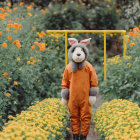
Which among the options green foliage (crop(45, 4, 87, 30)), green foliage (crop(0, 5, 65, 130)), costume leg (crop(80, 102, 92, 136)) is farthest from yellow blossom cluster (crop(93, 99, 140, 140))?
green foliage (crop(45, 4, 87, 30))

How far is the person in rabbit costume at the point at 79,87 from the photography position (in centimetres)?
332

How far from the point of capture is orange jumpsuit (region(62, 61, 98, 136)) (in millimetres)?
3334

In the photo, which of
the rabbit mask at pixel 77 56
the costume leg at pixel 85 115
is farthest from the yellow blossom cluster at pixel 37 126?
the rabbit mask at pixel 77 56

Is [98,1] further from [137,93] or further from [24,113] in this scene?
[24,113]

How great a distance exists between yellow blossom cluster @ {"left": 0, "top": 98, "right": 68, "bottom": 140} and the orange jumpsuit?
0.25 m

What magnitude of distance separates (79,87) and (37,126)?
92cm

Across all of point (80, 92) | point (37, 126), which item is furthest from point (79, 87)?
point (37, 126)

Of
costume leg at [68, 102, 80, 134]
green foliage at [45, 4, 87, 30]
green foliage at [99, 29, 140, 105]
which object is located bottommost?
costume leg at [68, 102, 80, 134]

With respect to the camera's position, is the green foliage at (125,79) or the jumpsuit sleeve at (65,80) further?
the green foliage at (125,79)

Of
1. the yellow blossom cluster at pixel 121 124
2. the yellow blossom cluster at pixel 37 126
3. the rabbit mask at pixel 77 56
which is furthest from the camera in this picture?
the rabbit mask at pixel 77 56

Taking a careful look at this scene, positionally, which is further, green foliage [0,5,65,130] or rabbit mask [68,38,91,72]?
green foliage [0,5,65,130]

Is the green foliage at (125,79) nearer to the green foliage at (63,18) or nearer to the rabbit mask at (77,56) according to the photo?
the rabbit mask at (77,56)

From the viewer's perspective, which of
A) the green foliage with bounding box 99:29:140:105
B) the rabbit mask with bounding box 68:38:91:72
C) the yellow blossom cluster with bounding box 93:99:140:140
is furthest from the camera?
the green foliage with bounding box 99:29:140:105

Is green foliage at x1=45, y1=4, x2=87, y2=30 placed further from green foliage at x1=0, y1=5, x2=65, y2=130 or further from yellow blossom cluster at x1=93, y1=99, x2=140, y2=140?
yellow blossom cluster at x1=93, y1=99, x2=140, y2=140
